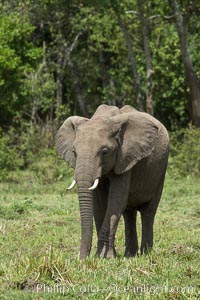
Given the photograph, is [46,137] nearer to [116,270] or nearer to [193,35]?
[193,35]

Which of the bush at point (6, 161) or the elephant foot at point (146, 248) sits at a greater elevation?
the bush at point (6, 161)

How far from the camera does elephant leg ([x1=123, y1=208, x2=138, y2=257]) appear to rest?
934cm

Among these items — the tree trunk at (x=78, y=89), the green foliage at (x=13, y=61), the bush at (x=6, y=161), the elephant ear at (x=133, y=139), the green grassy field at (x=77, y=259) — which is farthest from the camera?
the tree trunk at (x=78, y=89)

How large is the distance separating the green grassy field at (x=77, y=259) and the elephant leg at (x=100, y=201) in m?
0.51

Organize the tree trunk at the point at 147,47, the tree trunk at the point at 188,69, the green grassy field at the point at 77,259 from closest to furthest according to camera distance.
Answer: the green grassy field at the point at 77,259 < the tree trunk at the point at 188,69 < the tree trunk at the point at 147,47

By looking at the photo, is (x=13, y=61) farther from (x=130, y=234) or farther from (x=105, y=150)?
(x=105, y=150)

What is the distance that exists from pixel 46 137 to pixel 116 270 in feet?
47.7

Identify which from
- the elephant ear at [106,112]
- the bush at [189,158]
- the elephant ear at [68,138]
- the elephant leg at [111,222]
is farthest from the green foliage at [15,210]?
the bush at [189,158]

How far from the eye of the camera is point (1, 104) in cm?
2122

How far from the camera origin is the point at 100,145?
323 inches

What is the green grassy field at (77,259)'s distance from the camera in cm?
629

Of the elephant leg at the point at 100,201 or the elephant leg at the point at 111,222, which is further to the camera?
the elephant leg at the point at 100,201

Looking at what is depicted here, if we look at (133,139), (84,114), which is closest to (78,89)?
(84,114)

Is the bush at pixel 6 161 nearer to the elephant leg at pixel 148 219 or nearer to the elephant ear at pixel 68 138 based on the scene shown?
the elephant leg at pixel 148 219
